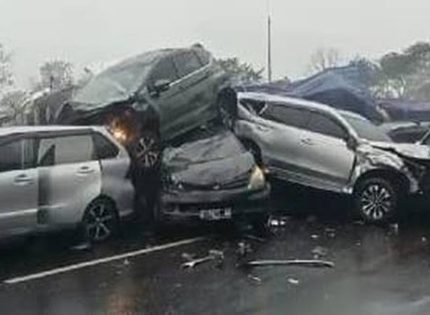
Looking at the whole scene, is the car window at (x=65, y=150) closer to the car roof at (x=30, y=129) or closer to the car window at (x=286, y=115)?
the car roof at (x=30, y=129)

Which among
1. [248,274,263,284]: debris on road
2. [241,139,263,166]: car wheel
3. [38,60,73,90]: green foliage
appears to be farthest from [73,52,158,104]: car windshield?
[38,60,73,90]: green foliage

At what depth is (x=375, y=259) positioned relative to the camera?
10.8m

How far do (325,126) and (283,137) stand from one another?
0.66 meters

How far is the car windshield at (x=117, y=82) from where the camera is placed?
14234 mm

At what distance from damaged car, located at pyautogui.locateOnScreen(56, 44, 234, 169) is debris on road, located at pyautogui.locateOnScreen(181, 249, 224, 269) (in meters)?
2.30

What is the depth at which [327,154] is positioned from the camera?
13.7 metres

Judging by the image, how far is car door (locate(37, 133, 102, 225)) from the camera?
11.4 m

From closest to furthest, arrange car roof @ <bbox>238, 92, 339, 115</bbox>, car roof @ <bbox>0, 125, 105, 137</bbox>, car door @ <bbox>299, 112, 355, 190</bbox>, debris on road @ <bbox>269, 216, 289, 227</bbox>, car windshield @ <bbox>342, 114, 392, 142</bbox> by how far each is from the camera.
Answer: car roof @ <bbox>0, 125, 105, 137</bbox> < debris on road @ <bbox>269, 216, 289, 227</bbox> < car door @ <bbox>299, 112, 355, 190</bbox> < car windshield @ <bbox>342, 114, 392, 142</bbox> < car roof @ <bbox>238, 92, 339, 115</bbox>

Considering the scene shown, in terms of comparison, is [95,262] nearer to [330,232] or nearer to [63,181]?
[63,181]

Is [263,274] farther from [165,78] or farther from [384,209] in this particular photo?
[165,78]

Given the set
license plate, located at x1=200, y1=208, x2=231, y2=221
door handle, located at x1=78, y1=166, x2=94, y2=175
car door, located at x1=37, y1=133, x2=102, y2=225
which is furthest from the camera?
license plate, located at x1=200, y1=208, x2=231, y2=221

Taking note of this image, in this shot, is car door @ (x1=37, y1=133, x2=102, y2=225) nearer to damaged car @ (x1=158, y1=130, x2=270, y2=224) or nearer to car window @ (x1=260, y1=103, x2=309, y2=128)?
damaged car @ (x1=158, y1=130, x2=270, y2=224)

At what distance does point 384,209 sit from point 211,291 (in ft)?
16.3

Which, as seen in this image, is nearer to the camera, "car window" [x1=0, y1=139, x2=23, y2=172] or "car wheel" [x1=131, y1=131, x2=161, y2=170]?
"car window" [x1=0, y1=139, x2=23, y2=172]
